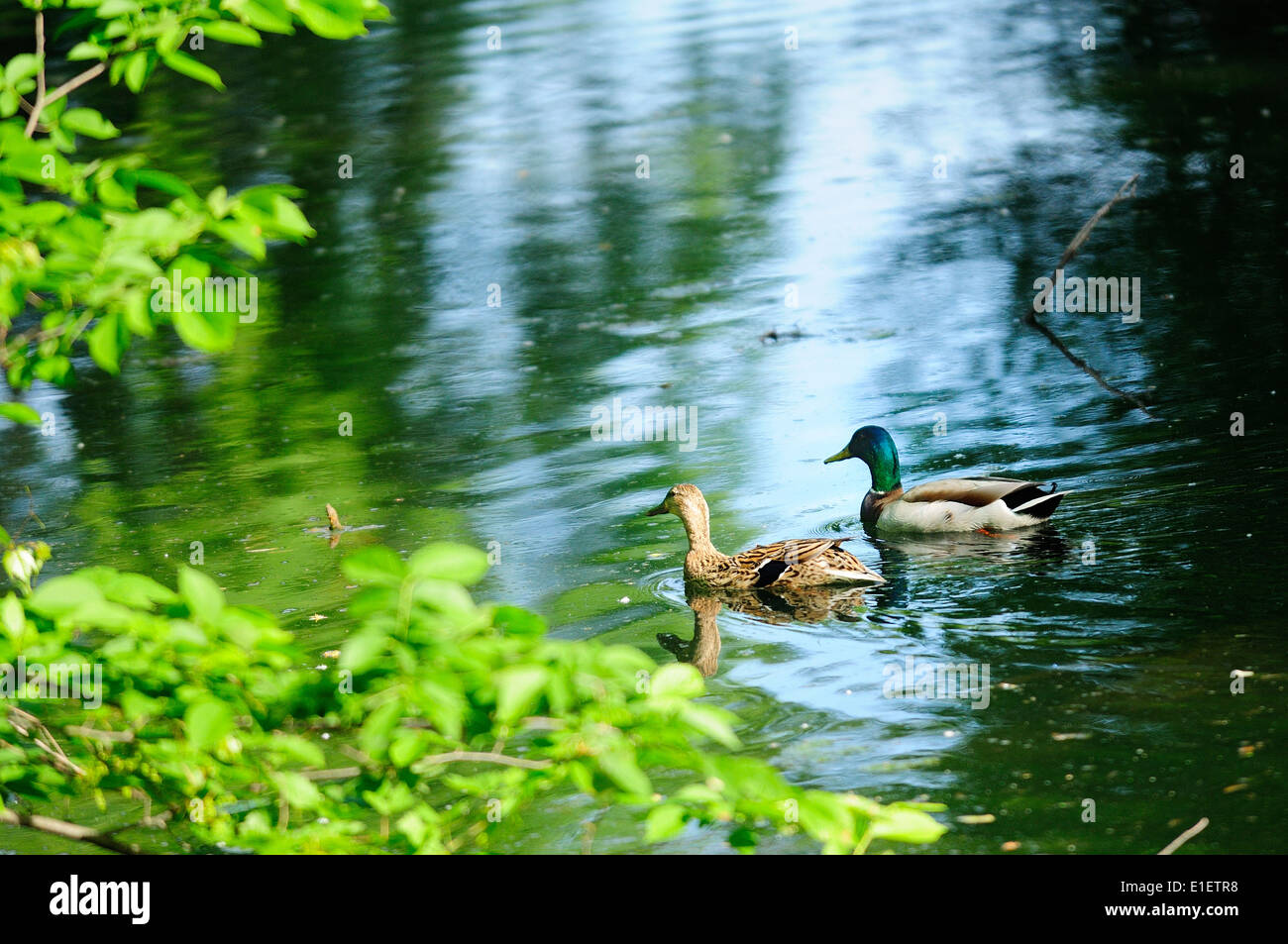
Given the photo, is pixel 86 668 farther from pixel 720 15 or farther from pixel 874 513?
pixel 720 15

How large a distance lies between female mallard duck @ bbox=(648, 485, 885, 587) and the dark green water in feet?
0.67

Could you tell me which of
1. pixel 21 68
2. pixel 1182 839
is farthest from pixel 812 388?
pixel 21 68

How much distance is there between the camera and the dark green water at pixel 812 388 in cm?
646

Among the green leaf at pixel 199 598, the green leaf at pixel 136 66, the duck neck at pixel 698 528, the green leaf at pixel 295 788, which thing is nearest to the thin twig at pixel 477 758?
the green leaf at pixel 295 788

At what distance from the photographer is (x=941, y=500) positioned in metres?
8.52

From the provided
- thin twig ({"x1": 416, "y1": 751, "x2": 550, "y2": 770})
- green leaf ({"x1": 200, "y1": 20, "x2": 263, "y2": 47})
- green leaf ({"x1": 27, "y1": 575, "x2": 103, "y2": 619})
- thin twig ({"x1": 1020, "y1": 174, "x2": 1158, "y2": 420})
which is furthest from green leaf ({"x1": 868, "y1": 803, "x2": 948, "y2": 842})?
thin twig ({"x1": 1020, "y1": 174, "x2": 1158, "y2": 420})

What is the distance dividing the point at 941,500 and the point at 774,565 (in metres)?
1.16

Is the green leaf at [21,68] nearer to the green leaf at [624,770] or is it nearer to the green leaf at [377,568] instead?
the green leaf at [377,568]

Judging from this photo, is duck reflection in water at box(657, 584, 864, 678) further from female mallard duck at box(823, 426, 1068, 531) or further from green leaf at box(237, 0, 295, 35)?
green leaf at box(237, 0, 295, 35)

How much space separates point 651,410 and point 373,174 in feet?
33.3

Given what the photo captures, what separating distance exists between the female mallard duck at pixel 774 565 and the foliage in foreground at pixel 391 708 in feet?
14.6

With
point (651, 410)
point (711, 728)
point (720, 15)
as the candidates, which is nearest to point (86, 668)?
point (711, 728)

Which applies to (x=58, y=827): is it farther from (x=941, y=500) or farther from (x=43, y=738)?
(x=941, y=500)

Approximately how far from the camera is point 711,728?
290cm
